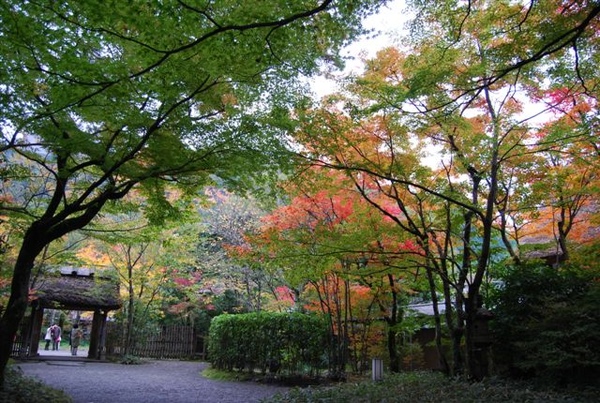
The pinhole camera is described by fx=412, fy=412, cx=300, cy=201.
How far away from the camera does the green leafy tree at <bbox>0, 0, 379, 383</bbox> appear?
433 centimetres

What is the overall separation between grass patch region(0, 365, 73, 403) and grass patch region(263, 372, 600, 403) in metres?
4.04

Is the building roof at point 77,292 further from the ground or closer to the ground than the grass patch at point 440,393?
further from the ground

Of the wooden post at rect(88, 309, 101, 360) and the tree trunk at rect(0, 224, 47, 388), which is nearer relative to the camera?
the tree trunk at rect(0, 224, 47, 388)

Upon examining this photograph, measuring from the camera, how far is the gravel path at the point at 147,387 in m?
9.16

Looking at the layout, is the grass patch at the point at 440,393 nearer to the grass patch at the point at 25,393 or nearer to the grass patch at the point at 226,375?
the grass patch at the point at 25,393

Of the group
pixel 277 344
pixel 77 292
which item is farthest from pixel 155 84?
pixel 77 292

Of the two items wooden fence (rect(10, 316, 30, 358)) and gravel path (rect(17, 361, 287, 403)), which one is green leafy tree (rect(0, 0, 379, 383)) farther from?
wooden fence (rect(10, 316, 30, 358))

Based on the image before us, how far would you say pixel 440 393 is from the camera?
22.3 ft

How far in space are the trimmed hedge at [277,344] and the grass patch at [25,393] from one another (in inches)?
258

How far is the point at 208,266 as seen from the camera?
21.1 meters

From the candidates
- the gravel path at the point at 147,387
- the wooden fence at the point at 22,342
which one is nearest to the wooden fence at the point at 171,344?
the wooden fence at the point at 22,342

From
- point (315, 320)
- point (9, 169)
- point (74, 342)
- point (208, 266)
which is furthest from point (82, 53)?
point (74, 342)

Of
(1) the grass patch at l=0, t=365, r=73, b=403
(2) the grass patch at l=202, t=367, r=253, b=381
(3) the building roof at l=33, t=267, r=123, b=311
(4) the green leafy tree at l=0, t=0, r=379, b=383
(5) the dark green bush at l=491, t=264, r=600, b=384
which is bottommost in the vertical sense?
(2) the grass patch at l=202, t=367, r=253, b=381

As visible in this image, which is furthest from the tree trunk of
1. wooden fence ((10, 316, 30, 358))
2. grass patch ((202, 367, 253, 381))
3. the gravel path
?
wooden fence ((10, 316, 30, 358))
